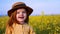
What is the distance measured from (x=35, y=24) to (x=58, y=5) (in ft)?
0.78

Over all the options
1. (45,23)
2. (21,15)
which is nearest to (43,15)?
(45,23)

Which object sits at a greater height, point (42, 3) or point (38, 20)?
point (42, 3)

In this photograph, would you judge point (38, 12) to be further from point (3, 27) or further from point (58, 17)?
point (3, 27)

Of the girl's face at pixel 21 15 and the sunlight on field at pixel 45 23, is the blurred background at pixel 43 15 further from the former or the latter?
the girl's face at pixel 21 15

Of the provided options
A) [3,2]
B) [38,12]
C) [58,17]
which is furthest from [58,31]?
[3,2]

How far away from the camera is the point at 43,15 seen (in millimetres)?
1217

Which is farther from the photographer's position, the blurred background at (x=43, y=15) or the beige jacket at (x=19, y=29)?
the blurred background at (x=43, y=15)

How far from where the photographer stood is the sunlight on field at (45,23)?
A: 120 centimetres

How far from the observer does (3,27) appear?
118 centimetres

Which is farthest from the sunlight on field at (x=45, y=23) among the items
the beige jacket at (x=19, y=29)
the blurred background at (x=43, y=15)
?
the beige jacket at (x=19, y=29)

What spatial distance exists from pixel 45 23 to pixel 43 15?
0.06 meters

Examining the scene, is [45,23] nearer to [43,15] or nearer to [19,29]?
[43,15]

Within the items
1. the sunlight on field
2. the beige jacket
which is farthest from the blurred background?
the beige jacket

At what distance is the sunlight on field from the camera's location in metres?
1.20
